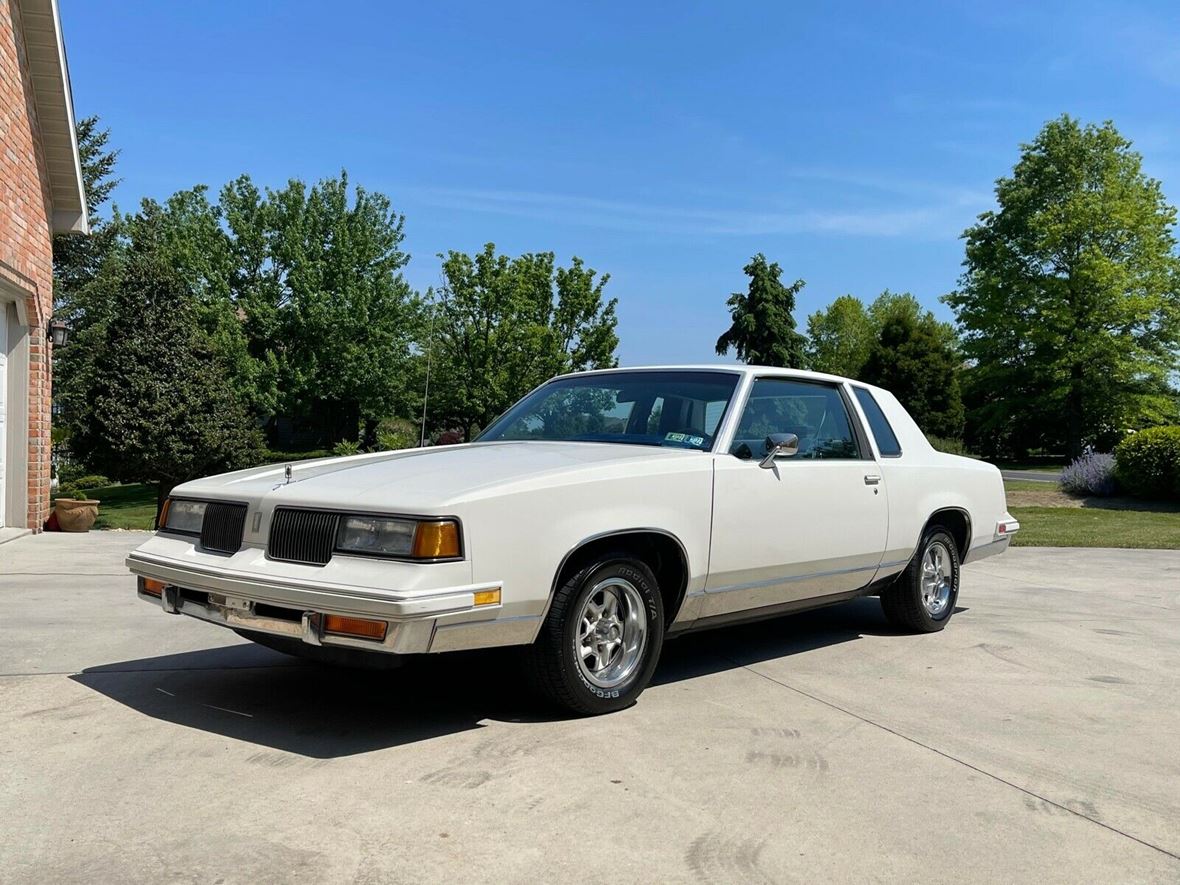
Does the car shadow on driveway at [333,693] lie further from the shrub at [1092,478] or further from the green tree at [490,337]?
the green tree at [490,337]

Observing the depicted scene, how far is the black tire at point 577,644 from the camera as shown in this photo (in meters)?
4.24

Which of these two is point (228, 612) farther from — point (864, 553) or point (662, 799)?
point (864, 553)

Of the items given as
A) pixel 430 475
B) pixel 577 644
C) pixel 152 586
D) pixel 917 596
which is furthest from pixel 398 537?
pixel 917 596

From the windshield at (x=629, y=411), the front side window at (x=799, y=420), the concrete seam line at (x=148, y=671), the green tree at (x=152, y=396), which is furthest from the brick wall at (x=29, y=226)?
the front side window at (x=799, y=420)

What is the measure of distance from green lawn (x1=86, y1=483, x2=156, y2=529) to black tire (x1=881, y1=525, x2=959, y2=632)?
46.6ft

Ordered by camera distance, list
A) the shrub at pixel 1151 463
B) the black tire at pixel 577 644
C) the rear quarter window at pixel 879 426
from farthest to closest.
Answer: the shrub at pixel 1151 463 < the rear quarter window at pixel 879 426 < the black tire at pixel 577 644

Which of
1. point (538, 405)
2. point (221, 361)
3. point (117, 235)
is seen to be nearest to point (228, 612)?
point (538, 405)

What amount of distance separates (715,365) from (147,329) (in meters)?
18.5

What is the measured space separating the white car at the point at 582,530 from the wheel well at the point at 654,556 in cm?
1

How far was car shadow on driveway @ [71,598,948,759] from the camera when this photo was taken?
4.24m

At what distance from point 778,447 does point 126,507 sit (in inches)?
1017

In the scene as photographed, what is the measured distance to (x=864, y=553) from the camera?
19.5ft

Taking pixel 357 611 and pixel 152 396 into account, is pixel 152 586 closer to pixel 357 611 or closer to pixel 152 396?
pixel 357 611

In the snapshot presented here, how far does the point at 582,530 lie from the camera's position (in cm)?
427
